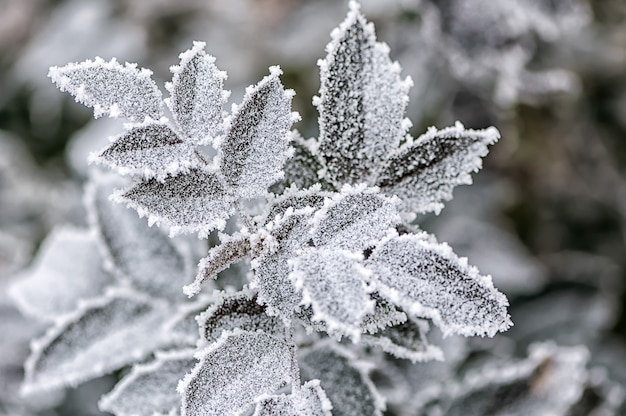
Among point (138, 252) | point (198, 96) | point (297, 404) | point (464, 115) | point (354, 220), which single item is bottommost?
point (297, 404)

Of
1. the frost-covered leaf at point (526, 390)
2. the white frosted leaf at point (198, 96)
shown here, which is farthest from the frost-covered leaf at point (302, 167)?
the frost-covered leaf at point (526, 390)

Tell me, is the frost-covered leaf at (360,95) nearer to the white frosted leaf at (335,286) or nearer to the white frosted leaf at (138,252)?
the white frosted leaf at (335,286)

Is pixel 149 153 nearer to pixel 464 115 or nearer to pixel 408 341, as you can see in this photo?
pixel 408 341

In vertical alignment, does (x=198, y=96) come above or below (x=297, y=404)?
above

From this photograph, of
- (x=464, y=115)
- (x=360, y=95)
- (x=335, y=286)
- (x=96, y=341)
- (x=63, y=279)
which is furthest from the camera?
(x=464, y=115)

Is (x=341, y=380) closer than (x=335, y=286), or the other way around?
(x=335, y=286)

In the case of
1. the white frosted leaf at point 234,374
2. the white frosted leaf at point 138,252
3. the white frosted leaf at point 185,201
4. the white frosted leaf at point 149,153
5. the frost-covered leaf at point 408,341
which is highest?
the white frosted leaf at point 138,252

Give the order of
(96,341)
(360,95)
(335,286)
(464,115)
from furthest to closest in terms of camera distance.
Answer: (464,115) → (96,341) → (360,95) → (335,286)

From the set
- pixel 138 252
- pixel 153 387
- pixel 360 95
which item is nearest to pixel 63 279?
pixel 138 252
